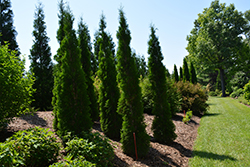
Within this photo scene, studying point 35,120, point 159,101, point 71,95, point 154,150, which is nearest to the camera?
point 71,95

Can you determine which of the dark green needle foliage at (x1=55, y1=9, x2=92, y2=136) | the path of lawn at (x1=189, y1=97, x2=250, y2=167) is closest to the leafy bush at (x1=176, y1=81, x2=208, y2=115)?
the path of lawn at (x1=189, y1=97, x2=250, y2=167)

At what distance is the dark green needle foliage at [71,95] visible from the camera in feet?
17.7

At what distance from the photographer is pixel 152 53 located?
796cm

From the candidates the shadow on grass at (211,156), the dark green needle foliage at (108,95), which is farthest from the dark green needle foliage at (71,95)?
the shadow on grass at (211,156)

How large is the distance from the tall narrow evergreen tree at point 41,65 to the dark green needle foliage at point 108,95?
23.9 ft

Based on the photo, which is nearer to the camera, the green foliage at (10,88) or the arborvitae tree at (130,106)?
the green foliage at (10,88)

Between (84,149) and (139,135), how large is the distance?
6.91ft

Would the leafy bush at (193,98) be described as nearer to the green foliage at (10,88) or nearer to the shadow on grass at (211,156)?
the shadow on grass at (211,156)

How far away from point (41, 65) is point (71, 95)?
1008 cm

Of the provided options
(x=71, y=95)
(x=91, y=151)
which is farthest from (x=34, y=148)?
(x=71, y=95)

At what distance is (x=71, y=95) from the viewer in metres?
5.49

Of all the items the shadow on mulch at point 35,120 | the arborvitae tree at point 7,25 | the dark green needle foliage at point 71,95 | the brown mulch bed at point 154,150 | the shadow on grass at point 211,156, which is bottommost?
the shadow on grass at point 211,156

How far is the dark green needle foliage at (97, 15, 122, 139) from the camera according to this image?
7359mm

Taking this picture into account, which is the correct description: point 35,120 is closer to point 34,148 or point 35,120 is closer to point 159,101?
point 34,148
